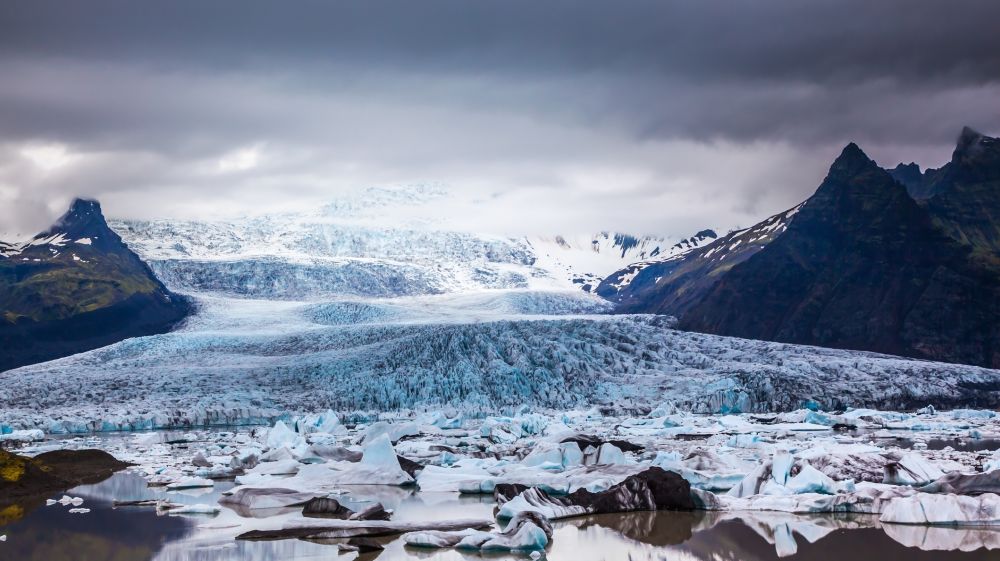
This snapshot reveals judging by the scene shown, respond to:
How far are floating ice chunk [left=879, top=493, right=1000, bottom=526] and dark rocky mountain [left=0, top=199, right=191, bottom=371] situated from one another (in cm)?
8020

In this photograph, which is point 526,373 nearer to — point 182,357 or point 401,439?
point 401,439

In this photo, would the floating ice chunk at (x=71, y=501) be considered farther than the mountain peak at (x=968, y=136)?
No


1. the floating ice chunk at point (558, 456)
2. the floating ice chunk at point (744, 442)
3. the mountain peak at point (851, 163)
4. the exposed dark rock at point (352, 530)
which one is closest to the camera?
the exposed dark rock at point (352, 530)

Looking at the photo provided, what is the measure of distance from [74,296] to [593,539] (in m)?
94.2

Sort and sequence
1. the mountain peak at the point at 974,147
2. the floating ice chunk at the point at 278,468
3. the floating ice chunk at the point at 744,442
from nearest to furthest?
1. the floating ice chunk at the point at 278,468
2. the floating ice chunk at the point at 744,442
3. the mountain peak at the point at 974,147

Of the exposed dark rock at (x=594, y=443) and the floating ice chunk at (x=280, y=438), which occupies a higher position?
the exposed dark rock at (x=594, y=443)

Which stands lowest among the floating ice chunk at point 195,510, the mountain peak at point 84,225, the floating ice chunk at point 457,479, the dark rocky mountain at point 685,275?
the floating ice chunk at point 457,479

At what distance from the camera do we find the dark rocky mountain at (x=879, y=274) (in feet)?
240

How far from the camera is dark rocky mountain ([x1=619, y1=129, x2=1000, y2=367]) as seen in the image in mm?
73188

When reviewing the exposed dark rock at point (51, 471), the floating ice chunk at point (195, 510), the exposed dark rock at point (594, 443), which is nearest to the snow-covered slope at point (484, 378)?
the exposed dark rock at point (51, 471)

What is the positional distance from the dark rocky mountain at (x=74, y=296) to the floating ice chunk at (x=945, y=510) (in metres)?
80.2

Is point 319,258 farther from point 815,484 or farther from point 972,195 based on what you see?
point 815,484

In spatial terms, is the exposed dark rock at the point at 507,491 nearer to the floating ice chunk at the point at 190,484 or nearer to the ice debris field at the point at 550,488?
the ice debris field at the point at 550,488

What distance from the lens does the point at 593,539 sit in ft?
47.2
